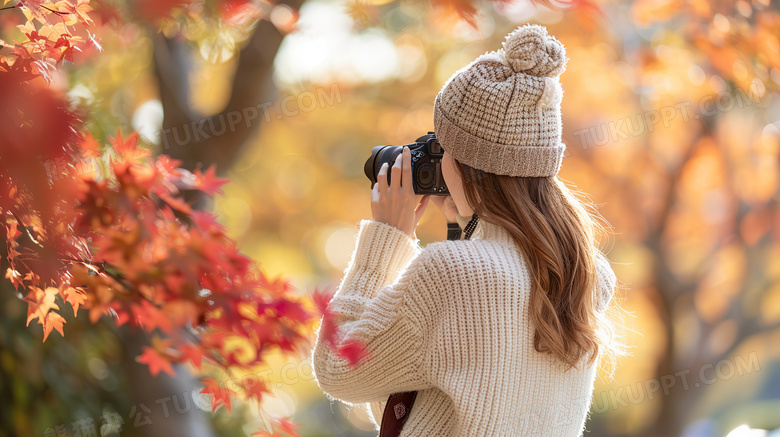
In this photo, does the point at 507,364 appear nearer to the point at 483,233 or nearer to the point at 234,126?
the point at 483,233

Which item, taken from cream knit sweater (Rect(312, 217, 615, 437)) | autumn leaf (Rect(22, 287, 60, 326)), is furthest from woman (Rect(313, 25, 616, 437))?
autumn leaf (Rect(22, 287, 60, 326))

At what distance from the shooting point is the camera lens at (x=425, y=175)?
1204mm

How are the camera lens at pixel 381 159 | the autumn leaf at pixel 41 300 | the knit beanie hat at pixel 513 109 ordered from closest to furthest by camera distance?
the knit beanie hat at pixel 513 109, the autumn leaf at pixel 41 300, the camera lens at pixel 381 159

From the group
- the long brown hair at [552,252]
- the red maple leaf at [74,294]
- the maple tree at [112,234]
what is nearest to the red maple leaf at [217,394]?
the maple tree at [112,234]

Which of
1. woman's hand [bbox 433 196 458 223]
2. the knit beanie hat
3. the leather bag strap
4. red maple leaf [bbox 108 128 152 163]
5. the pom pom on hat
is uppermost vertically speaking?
the pom pom on hat

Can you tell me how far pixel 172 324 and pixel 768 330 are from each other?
11.0 feet

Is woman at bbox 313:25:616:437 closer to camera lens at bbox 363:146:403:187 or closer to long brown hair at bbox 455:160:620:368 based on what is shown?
long brown hair at bbox 455:160:620:368

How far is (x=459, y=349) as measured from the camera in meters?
0.96

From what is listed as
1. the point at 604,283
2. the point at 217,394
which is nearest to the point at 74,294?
the point at 217,394

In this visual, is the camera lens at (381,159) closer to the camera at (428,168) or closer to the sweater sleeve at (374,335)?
the camera at (428,168)

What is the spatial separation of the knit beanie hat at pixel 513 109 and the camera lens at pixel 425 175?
16 centimetres

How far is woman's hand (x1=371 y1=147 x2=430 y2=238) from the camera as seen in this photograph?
1.15m

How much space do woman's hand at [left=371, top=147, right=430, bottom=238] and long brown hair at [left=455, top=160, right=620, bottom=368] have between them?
4.9 inches

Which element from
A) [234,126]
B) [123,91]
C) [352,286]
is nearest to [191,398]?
[234,126]
